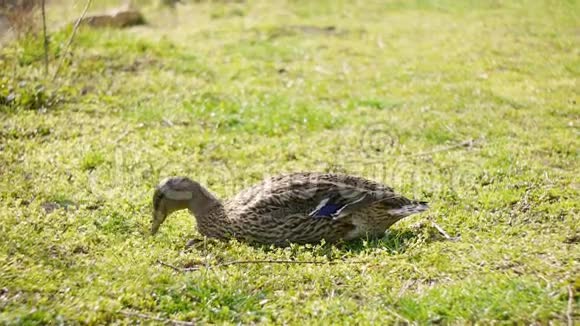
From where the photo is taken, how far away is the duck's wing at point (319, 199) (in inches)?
229

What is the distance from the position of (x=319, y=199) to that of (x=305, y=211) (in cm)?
15

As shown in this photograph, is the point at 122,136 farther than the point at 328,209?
Yes

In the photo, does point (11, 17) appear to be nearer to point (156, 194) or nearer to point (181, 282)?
point (156, 194)

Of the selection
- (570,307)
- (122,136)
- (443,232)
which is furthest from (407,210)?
(122,136)

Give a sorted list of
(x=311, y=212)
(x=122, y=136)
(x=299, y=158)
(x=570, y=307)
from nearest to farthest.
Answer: (x=570, y=307) → (x=311, y=212) → (x=299, y=158) → (x=122, y=136)

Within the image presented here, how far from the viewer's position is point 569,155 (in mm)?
7941

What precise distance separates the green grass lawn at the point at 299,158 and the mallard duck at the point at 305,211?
15cm

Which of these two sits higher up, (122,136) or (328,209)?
(328,209)

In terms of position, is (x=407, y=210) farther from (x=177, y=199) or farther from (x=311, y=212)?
(x=177, y=199)

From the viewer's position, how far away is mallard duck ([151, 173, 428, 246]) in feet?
19.0

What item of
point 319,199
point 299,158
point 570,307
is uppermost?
point 319,199

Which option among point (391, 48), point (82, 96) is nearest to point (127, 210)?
point (82, 96)

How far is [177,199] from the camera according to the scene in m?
6.19

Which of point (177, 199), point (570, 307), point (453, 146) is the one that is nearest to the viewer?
point (570, 307)
